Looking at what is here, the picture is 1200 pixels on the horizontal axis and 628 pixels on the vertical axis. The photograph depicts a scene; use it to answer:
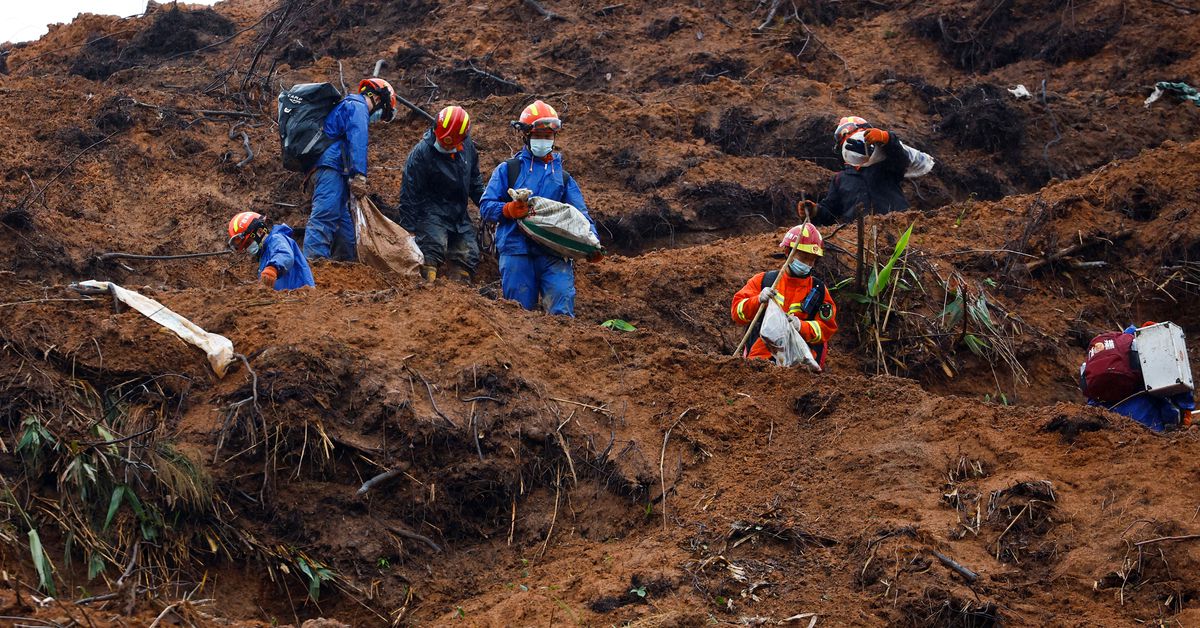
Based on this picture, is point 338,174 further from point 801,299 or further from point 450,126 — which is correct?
point 801,299

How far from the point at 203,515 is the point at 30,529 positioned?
2.29ft

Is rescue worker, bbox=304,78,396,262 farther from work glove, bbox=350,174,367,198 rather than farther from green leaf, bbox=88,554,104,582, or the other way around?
green leaf, bbox=88,554,104,582

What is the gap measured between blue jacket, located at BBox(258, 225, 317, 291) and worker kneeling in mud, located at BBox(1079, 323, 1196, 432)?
4854 millimetres

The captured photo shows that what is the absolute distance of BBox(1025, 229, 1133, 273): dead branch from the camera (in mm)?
10008

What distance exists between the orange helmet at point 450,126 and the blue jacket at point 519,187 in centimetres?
69

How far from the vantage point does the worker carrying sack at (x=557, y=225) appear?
8195 millimetres

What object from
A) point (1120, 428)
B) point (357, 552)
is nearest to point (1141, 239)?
point (1120, 428)

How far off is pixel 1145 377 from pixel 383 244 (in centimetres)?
513

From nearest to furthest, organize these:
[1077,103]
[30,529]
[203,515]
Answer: [30,529] < [203,515] < [1077,103]

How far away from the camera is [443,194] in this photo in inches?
373

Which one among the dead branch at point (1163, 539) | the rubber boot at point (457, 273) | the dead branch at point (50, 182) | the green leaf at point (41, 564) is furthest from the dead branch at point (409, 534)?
the dead branch at point (50, 182)

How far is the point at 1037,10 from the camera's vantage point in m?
14.6

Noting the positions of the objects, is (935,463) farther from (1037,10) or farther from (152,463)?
(1037,10)

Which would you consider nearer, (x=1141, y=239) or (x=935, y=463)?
(x=935, y=463)
